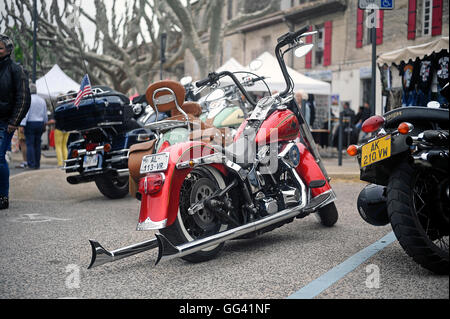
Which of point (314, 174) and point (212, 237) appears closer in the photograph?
point (212, 237)

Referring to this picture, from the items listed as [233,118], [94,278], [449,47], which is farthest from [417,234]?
[449,47]

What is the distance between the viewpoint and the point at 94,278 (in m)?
3.17

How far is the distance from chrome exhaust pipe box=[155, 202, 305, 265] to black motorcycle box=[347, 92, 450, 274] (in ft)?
2.46

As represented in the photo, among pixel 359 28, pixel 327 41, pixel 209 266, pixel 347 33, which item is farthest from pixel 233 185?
pixel 327 41

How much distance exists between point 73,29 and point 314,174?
2012 cm

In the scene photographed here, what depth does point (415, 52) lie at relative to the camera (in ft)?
29.5

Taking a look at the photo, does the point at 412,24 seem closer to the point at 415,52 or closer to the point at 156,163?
the point at 415,52

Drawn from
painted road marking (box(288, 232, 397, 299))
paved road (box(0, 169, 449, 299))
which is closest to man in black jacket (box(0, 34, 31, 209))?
paved road (box(0, 169, 449, 299))

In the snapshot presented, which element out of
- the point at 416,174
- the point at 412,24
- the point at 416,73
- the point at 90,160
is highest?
the point at 416,174

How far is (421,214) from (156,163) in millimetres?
1703

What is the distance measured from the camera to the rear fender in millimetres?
4266

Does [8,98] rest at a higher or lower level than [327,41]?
higher

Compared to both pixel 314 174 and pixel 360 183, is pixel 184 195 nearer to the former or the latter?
pixel 314 174

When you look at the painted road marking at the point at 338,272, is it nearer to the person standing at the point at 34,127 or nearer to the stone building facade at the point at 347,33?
the person standing at the point at 34,127
